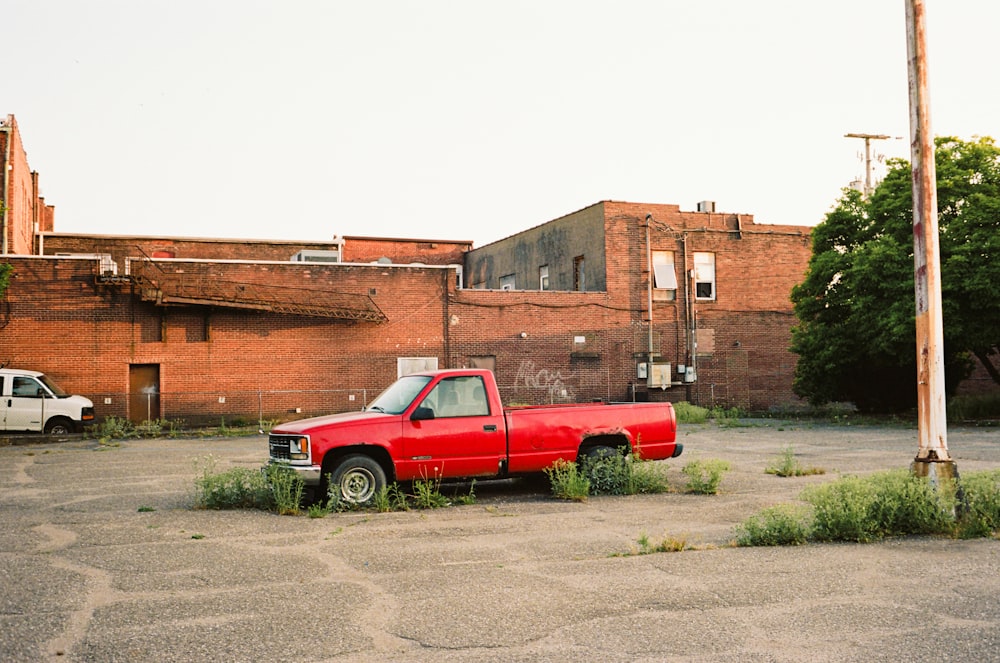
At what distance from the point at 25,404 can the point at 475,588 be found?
2157cm

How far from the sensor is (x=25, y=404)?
2502 cm

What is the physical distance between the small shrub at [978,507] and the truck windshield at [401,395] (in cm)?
666

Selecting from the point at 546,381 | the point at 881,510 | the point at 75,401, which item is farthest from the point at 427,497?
the point at 546,381

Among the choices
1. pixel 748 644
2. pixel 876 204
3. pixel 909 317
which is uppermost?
pixel 876 204

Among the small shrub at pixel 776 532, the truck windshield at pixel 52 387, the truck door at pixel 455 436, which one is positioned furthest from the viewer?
the truck windshield at pixel 52 387

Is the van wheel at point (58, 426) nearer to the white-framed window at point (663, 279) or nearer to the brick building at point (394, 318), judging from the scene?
the brick building at point (394, 318)

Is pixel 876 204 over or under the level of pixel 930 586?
over

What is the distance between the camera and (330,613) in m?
6.78

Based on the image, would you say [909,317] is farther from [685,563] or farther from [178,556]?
[178,556]

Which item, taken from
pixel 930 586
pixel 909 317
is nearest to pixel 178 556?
pixel 930 586

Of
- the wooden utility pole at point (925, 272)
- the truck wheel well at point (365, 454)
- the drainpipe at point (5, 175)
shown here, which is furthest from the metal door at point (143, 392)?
the wooden utility pole at point (925, 272)

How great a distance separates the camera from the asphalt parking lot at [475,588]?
5.96 metres

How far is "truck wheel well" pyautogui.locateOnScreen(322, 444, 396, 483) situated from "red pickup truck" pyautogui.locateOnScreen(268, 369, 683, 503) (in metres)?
0.01

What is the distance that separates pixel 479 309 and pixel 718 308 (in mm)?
10279
